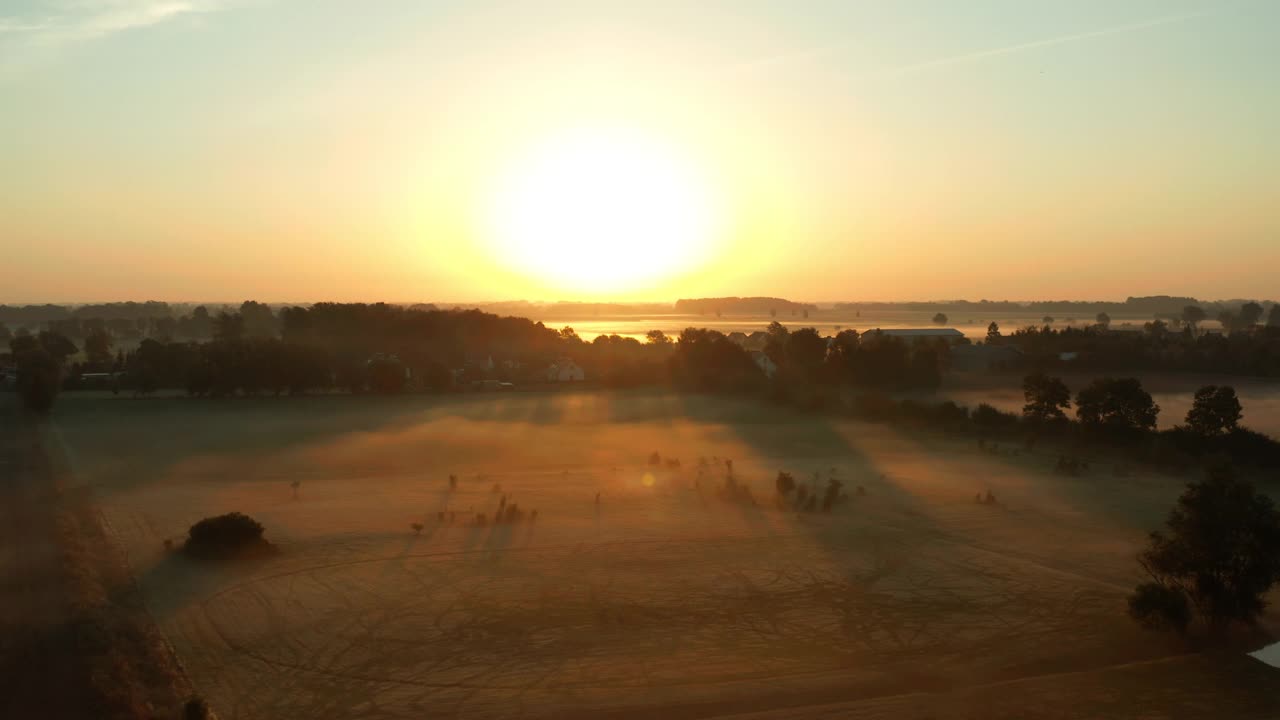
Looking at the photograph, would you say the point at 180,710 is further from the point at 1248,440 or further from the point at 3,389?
the point at 3,389

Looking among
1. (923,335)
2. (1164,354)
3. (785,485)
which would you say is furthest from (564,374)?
(923,335)

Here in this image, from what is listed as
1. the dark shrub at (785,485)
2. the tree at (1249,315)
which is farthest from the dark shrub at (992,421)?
the tree at (1249,315)

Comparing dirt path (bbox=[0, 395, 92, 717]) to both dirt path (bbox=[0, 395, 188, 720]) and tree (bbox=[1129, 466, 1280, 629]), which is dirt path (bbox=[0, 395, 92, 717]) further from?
tree (bbox=[1129, 466, 1280, 629])

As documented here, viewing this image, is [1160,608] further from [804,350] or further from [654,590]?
[804,350]

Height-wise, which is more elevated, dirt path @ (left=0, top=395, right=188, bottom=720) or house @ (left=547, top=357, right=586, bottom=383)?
house @ (left=547, top=357, right=586, bottom=383)

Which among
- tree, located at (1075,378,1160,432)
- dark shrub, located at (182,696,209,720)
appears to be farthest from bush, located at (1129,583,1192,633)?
tree, located at (1075,378,1160,432)

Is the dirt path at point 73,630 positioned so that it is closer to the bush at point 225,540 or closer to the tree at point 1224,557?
the bush at point 225,540
